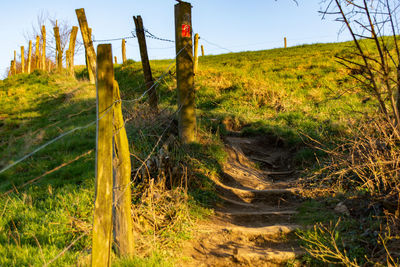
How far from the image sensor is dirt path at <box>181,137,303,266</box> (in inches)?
146

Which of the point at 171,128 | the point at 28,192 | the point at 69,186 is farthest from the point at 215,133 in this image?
the point at 28,192

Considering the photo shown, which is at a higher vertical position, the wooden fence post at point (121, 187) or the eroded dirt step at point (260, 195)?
the wooden fence post at point (121, 187)

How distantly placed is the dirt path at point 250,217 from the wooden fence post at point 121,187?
2.76ft

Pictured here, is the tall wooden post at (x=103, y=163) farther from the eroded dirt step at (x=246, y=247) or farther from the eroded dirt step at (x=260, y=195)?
the eroded dirt step at (x=260, y=195)

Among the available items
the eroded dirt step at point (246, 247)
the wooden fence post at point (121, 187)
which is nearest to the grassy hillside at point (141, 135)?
the wooden fence post at point (121, 187)

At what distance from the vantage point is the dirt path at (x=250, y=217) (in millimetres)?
3719

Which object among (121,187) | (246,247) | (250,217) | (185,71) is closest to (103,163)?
(121,187)

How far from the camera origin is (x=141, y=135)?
617cm

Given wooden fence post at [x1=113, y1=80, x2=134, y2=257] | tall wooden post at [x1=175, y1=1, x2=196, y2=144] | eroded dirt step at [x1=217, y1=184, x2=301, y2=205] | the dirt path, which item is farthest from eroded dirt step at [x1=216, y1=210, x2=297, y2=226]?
wooden fence post at [x1=113, y1=80, x2=134, y2=257]

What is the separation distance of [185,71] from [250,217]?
2946mm

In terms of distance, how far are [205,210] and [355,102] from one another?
7934 mm

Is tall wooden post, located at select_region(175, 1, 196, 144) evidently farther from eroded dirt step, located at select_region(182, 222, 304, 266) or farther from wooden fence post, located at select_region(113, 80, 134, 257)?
wooden fence post, located at select_region(113, 80, 134, 257)

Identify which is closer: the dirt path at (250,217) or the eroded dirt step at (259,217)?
the dirt path at (250,217)

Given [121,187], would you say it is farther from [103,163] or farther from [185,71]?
[185,71]
